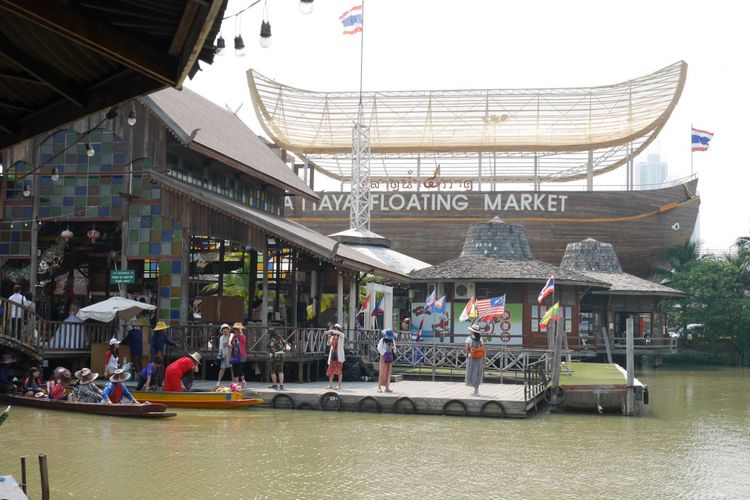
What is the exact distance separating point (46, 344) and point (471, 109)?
40.6m

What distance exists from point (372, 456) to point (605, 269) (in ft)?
108

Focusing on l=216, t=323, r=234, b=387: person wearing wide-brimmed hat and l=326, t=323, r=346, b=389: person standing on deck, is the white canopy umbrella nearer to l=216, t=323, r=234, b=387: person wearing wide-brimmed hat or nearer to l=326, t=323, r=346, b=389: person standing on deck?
l=216, t=323, r=234, b=387: person wearing wide-brimmed hat

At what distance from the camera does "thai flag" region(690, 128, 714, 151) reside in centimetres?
5806

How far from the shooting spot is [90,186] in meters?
24.3

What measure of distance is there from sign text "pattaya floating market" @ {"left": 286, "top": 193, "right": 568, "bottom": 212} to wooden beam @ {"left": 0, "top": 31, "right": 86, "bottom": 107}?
42.6m

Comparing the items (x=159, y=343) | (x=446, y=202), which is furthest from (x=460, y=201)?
(x=159, y=343)

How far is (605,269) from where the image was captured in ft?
150

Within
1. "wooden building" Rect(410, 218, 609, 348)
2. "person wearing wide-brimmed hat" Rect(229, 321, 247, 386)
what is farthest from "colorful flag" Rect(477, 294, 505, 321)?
"wooden building" Rect(410, 218, 609, 348)

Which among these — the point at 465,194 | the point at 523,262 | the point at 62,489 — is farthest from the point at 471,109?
the point at 62,489

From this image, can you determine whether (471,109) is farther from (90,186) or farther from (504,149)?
(90,186)

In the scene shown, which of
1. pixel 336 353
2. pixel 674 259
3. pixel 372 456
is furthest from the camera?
pixel 674 259

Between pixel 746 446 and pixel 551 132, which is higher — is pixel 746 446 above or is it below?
below

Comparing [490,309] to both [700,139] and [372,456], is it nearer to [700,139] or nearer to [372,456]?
[372,456]

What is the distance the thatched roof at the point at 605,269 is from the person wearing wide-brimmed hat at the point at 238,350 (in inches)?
997
